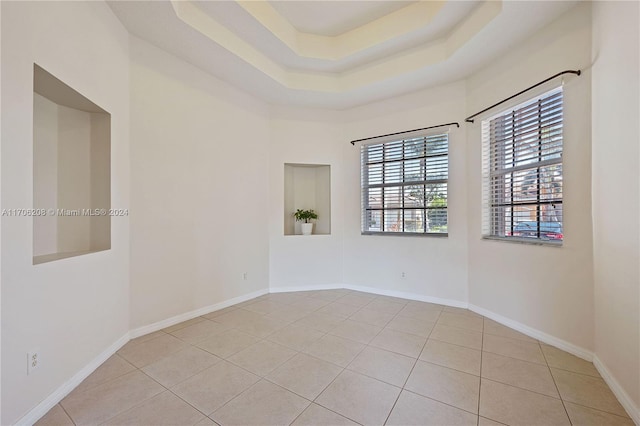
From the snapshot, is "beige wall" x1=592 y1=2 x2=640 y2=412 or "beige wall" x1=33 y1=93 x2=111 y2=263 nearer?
"beige wall" x1=592 y1=2 x2=640 y2=412

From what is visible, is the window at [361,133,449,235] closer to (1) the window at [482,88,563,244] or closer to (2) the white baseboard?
(1) the window at [482,88,563,244]

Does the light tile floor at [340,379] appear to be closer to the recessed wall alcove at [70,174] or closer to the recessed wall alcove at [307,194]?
the recessed wall alcove at [70,174]

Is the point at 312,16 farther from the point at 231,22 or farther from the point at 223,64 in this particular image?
the point at 223,64

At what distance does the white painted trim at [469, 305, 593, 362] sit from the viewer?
229 cm

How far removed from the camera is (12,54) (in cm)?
152

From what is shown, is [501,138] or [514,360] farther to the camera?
[501,138]

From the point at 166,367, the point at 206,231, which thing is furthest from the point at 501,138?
the point at 166,367

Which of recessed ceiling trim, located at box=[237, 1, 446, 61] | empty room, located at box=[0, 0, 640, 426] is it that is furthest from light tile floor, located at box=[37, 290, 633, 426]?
recessed ceiling trim, located at box=[237, 1, 446, 61]

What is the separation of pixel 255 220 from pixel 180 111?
5.61 feet

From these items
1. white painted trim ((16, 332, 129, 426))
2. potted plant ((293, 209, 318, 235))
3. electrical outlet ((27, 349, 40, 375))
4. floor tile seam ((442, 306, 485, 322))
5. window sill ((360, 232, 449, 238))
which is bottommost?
floor tile seam ((442, 306, 485, 322))

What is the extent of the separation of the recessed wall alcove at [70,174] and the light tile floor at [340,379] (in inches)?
42.8

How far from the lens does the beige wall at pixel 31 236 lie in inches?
59.3

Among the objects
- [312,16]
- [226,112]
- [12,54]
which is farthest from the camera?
[226,112]

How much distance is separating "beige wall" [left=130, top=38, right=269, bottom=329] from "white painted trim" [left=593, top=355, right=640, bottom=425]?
3676mm
